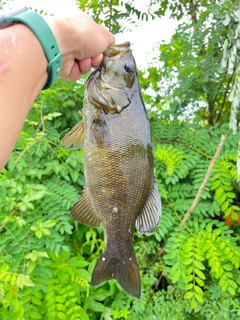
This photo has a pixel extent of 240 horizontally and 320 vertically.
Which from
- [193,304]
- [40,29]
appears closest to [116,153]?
[40,29]

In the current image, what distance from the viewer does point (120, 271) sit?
148 cm

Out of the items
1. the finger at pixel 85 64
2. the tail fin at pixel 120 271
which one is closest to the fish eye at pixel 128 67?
the finger at pixel 85 64

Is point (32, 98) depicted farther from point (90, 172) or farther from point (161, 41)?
point (161, 41)

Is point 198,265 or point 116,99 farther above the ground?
point 116,99

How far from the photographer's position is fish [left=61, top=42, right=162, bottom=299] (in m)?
1.34

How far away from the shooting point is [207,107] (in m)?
3.92

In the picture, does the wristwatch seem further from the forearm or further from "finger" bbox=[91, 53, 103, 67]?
"finger" bbox=[91, 53, 103, 67]

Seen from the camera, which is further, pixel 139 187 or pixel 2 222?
pixel 2 222

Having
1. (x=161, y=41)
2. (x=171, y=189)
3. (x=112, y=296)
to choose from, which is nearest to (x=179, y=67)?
(x=161, y=41)

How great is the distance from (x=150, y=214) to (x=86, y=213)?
0.22 metres

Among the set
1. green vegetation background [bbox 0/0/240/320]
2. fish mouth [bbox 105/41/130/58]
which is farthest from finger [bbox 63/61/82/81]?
green vegetation background [bbox 0/0/240/320]

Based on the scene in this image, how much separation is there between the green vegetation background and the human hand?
82 centimetres

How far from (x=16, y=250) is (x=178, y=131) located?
1556mm

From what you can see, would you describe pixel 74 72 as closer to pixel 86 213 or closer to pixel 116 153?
pixel 116 153
